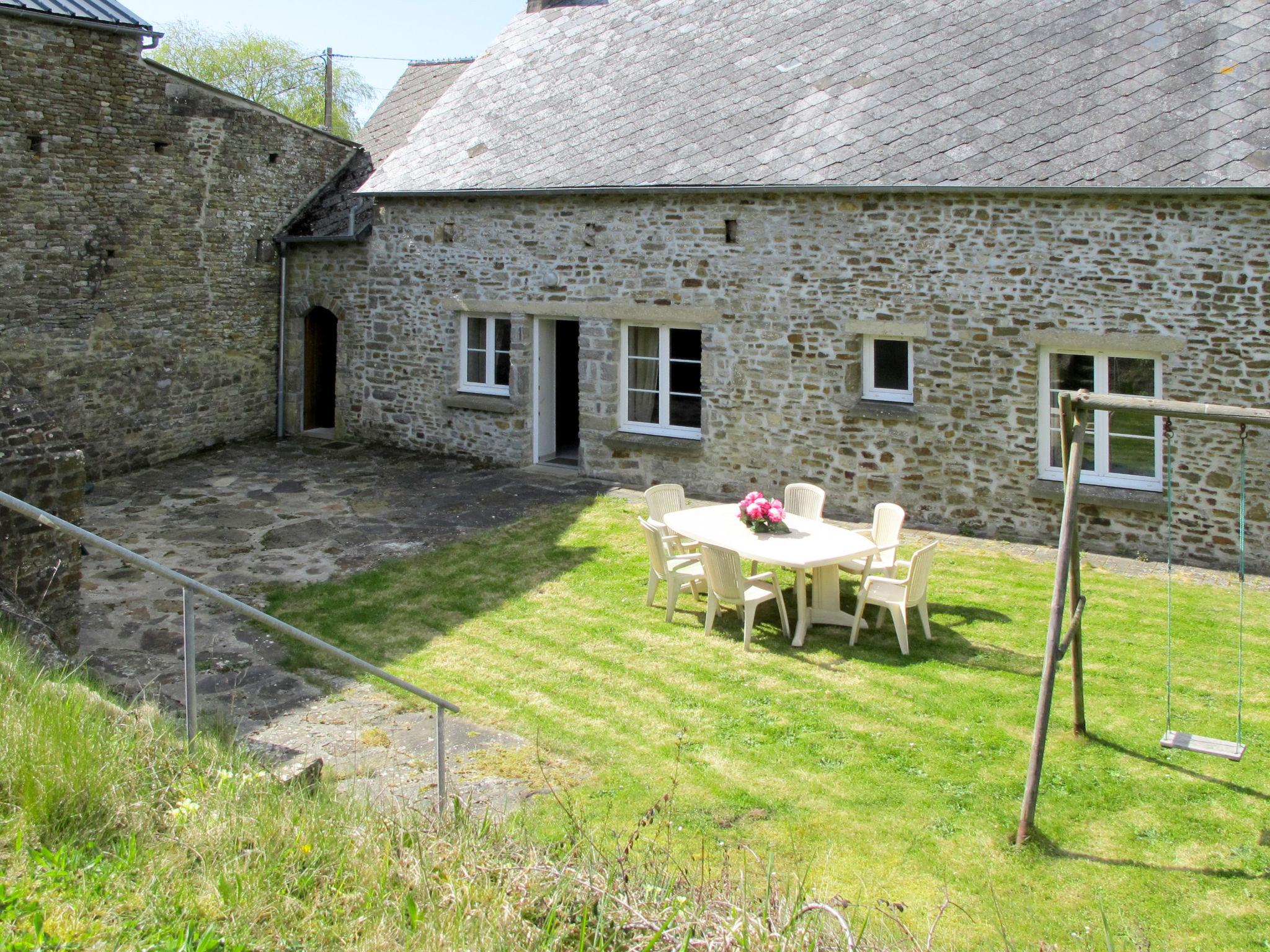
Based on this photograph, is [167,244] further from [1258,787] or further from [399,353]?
[1258,787]

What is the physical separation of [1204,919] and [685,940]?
289cm

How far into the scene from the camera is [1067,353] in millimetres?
11320

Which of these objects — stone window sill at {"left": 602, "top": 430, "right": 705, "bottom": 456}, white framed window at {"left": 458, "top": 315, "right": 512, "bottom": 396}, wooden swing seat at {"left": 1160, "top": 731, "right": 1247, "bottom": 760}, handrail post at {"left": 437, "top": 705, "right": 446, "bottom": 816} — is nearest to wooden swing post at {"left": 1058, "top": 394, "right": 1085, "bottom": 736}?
wooden swing seat at {"left": 1160, "top": 731, "right": 1247, "bottom": 760}

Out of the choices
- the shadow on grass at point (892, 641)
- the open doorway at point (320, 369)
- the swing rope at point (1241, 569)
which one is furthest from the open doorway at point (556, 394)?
the swing rope at point (1241, 569)

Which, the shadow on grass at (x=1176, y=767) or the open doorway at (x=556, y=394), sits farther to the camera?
the open doorway at (x=556, y=394)

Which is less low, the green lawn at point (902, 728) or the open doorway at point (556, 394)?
the open doorway at point (556, 394)

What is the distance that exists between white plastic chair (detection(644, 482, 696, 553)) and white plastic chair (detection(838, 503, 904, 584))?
142 cm

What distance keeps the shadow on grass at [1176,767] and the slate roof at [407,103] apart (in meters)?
14.1

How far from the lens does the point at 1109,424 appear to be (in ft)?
37.0

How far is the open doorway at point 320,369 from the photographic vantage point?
56.1ft

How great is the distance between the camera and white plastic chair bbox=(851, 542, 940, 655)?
8.55m

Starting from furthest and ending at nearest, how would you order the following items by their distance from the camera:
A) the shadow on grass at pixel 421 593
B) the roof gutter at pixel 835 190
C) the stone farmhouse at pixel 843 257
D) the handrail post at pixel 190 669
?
the stone farmhouse at pixel 843 257 → the roof gutter at pixel 835 190 → the shadow on grass at pixel 421 593 → the handrail post at pixel 190 669

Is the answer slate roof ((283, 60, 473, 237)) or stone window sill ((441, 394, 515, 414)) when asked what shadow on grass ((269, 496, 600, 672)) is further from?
slate roof ((283, 60, 473, 237))

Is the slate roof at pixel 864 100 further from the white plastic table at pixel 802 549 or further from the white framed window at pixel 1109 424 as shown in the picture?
the white plastic table at pixel 802 549
